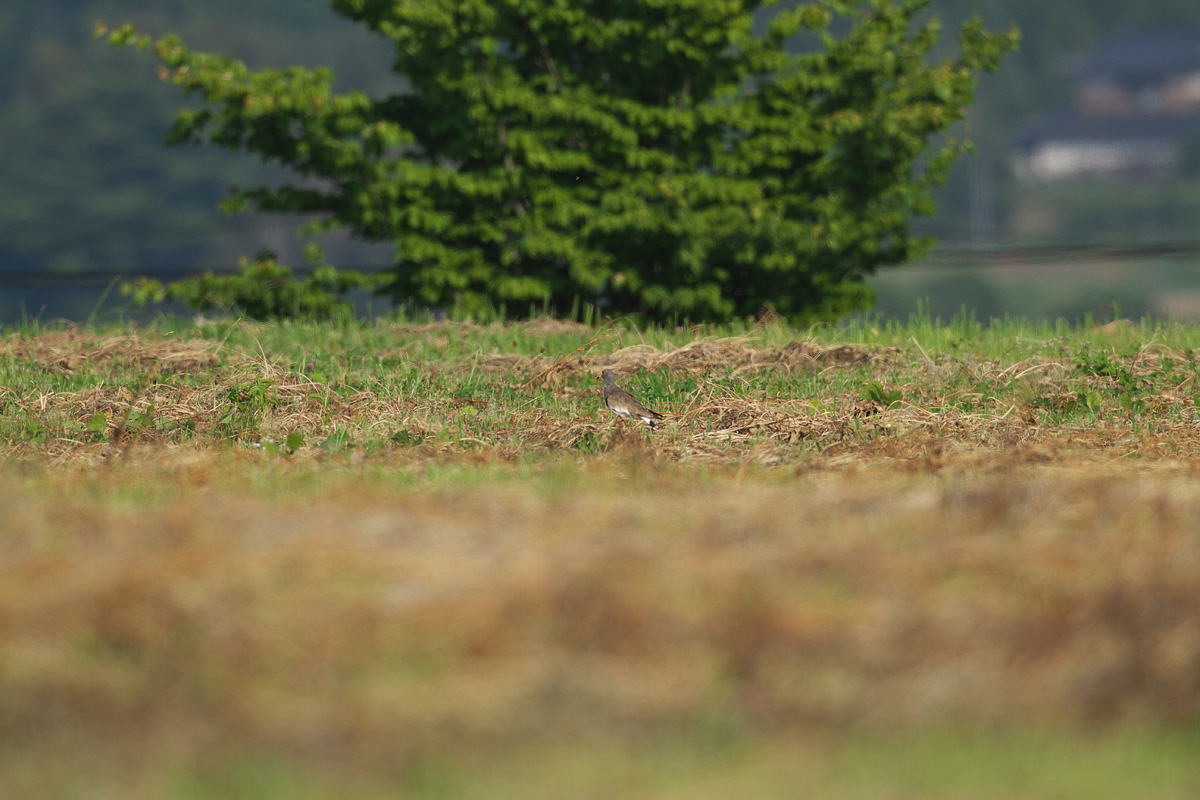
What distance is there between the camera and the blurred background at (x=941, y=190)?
3984 inches

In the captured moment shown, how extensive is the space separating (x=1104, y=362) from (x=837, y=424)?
2.77 metres

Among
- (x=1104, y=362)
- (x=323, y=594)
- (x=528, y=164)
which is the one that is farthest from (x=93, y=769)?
(x=528, y=164)

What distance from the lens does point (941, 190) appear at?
122 meters

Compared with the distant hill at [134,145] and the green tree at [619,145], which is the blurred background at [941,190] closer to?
the distant hill at [134,145]

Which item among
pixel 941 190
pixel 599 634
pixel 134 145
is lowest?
pixel 599 634

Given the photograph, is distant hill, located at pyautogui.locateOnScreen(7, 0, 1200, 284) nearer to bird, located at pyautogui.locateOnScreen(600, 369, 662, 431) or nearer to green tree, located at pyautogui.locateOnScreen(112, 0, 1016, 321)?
green tree, located at pyautogui.locateOnScreen(112, 0, 1016, 321)

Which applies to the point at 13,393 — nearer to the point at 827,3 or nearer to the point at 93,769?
the point at 93,769

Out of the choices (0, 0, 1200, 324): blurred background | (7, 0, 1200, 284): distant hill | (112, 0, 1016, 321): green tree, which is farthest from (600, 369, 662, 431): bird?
(7, 0, 1200, 284): distant hill

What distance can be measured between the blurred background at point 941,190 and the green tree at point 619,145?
5437cm

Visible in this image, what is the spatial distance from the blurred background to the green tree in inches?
2140

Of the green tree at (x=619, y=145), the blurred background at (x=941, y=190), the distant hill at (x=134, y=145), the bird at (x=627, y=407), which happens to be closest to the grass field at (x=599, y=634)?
the bird at (x=627, y=407)

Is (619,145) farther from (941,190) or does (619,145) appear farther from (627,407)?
(941,190)

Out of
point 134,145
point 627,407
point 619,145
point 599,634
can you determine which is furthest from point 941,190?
point 599,634

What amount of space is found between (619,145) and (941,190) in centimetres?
10758
